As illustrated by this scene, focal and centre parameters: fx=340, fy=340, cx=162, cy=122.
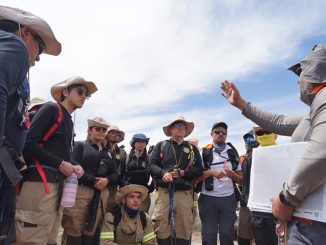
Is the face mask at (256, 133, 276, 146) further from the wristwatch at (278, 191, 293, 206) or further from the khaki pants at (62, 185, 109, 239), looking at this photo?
the wristwatch at (278, 191, 293, 206)

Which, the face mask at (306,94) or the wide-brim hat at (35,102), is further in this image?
the wide-brim hat at (35,102)

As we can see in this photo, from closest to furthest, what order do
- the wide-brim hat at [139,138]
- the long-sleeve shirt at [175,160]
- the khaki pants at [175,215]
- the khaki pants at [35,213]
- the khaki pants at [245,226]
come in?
the khaki pants at [35,213] → the khaki pants at [175,215] → the long-sleeve shirt at [175,160] → the khaki pants at [245,226] → the wide-brim hat at [139,138]

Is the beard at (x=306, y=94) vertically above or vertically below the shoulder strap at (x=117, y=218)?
above

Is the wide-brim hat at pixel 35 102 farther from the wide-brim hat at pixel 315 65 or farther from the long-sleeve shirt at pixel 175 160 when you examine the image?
the wide-brim hat at pixel 315 65

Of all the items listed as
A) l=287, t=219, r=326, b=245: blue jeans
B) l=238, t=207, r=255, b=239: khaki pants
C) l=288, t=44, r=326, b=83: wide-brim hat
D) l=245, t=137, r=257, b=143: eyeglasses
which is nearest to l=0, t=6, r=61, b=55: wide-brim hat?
l=288, t=44, r=326, b=83: wide-brim hat

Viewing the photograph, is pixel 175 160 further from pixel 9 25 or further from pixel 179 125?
pixel 9 25

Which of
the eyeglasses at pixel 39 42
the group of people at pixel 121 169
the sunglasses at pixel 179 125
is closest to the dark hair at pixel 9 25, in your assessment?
the group of people at pixel 121 169

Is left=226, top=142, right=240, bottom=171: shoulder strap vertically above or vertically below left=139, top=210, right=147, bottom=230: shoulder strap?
above

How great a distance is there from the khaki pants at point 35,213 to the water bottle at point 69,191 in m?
0.10

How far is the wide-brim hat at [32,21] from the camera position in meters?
2.54

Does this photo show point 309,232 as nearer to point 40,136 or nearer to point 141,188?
point 40,136

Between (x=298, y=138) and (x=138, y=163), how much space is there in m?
5.02

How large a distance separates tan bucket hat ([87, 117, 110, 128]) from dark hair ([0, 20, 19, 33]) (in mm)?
3867

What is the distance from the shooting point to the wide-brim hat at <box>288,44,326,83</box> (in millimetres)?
2414
